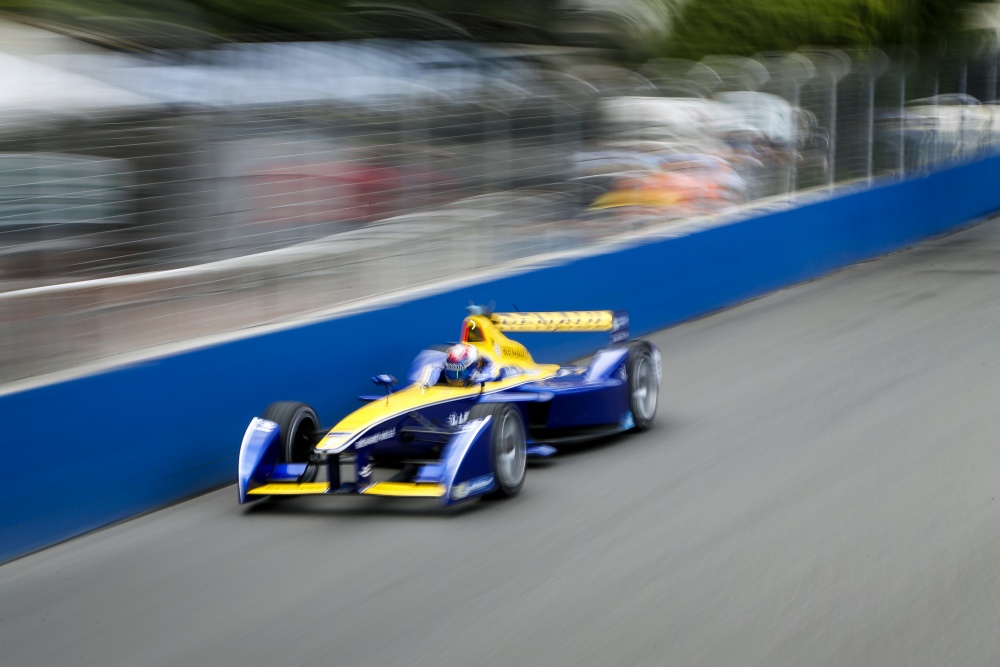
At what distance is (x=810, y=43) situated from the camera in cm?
3422

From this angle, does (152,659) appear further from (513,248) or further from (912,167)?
(912,167)

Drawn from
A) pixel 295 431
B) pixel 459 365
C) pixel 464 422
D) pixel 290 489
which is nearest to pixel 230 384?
Answer: pixel 295 431

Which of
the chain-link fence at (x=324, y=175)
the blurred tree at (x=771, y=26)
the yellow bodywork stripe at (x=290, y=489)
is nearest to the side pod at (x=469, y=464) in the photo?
the yellow bodywork stripe at (x=290, y=489)

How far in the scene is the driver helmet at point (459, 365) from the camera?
774 cm

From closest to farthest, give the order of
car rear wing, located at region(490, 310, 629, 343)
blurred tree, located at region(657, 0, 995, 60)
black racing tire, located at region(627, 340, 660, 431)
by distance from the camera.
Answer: black racing tire, located at region(627, 340, 660, 431), car rear wing, located at region(490, 310, 629, 343), blurred tree, located at region(657, 0, 995, 60)

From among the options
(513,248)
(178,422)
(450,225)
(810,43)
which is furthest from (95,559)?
(810,43)

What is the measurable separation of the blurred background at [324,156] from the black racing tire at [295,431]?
0.89 meters

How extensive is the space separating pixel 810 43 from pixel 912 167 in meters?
16.0

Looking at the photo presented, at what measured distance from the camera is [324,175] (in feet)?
30.3

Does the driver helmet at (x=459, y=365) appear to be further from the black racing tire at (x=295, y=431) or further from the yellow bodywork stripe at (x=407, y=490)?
the yellow bodywork stripe at (x=407, y=490)

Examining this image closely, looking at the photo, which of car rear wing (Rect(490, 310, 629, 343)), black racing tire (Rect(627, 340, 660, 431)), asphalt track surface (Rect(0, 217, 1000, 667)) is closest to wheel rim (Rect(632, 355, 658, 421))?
black racing tire (Rect(627, 340, 660, 431))

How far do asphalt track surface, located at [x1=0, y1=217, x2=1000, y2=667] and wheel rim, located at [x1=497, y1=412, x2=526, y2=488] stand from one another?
0.15m

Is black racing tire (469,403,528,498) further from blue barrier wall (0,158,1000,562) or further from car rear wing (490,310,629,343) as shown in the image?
blue barrier wall (0,158,1000,562)

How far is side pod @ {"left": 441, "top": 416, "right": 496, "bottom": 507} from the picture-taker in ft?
21.5
